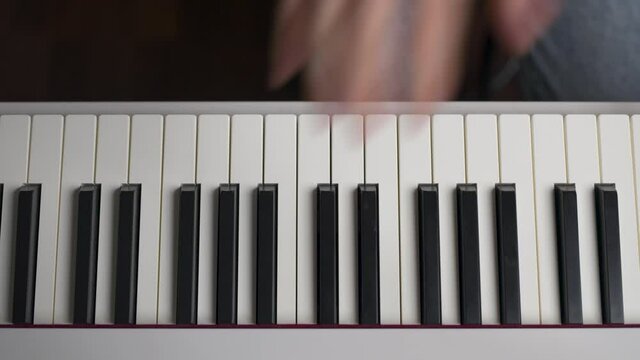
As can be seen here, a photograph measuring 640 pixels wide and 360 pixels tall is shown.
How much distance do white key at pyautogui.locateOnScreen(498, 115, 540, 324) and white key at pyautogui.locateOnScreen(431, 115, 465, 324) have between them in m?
0.05

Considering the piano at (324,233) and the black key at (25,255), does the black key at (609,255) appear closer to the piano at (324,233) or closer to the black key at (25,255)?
the piano at (324,233)

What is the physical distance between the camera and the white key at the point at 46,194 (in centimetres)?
79

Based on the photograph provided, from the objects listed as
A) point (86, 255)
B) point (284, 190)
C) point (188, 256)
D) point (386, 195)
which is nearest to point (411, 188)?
point (386, 195)

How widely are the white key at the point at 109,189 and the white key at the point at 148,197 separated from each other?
0.04 feet

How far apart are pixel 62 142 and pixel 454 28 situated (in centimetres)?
48

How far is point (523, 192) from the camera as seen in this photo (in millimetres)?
802

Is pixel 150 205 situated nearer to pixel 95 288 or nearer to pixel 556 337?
pixel 95 288

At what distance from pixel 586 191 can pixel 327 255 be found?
0.97 feet

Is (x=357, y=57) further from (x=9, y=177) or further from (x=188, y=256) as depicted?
(x=9, y=177)

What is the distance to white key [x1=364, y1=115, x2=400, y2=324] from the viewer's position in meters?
0.78

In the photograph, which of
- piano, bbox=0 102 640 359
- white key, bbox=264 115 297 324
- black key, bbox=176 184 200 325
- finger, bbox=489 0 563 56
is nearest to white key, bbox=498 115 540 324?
piano, bbox=0 102 640 359

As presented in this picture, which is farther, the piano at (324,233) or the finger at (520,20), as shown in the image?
the finger at (520,20)

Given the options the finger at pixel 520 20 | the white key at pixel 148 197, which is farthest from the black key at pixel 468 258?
the white key at pixel 148 197

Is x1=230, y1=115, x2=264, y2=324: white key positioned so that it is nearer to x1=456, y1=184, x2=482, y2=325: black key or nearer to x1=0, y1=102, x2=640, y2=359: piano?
x1=0, y1=102, x2=640, y2=359: piano
